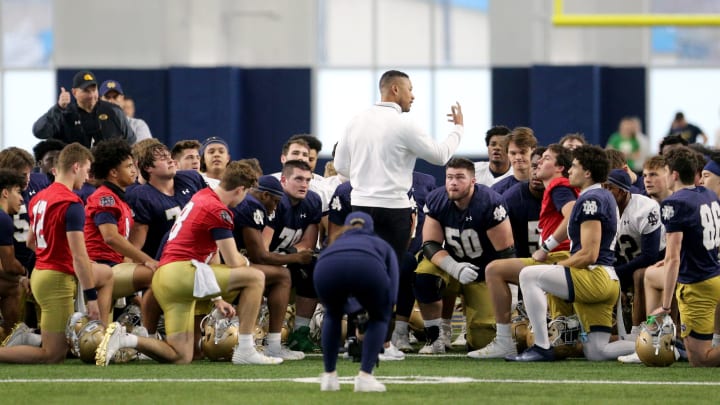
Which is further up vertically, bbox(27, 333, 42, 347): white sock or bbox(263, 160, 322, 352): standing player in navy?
bbox(263, 160, 322, 352): standing player in navy

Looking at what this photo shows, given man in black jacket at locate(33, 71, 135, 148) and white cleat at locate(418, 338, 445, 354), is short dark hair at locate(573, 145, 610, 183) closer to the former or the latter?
white cleat at locate(418, 338, 445, 354)

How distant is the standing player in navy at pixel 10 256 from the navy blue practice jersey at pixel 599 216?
157 inches

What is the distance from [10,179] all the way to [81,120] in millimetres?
2991

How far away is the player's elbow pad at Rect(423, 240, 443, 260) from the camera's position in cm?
1070

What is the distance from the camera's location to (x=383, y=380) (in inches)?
331

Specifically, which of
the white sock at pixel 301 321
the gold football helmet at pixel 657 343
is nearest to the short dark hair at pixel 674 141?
the gold football helmet at pixel 657 343

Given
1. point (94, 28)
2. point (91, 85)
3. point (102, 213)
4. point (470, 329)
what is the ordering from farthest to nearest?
point (94, 28) → point (91, 85) → point (470, 329) → point (102, 213)

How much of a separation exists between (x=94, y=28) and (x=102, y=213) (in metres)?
11.6

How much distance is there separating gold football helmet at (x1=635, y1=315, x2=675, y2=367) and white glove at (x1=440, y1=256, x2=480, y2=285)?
1.52 m

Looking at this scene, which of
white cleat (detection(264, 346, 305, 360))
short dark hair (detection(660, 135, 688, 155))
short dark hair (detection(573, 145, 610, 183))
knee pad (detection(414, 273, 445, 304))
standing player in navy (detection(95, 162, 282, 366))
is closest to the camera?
standing player in navy (detection(95, 162, 282, 366))

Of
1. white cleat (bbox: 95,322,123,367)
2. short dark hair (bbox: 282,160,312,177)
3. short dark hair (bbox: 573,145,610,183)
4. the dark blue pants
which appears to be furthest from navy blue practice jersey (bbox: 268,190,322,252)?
the dark blue pants

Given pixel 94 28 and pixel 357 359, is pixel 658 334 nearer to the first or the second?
pixel 357 359

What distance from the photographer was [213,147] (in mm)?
11766

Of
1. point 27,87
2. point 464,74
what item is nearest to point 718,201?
point 464,74
